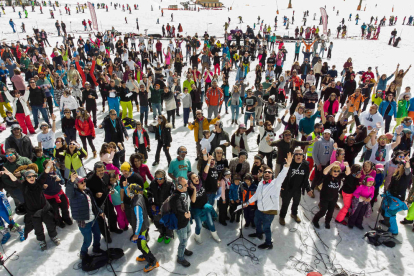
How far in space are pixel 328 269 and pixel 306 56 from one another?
1466cm

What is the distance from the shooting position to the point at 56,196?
555 cm

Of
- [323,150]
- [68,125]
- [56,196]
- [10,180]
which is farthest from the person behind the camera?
[68,125]

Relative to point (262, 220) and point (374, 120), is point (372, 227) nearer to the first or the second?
point (262, 220)

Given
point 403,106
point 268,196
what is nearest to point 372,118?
point 403,106

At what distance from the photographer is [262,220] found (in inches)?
213

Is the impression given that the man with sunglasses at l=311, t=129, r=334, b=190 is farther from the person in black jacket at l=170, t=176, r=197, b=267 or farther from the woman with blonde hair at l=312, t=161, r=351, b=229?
the person in black jacket at l=170, t=176, r=197, b=267

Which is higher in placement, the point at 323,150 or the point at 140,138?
the point at 323,150

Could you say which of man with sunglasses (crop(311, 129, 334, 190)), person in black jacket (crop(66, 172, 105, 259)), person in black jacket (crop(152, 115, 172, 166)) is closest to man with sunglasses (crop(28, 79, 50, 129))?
person in black jacket (crop(152, 115, 172, 166))

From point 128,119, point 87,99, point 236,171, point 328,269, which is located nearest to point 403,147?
point 328,269

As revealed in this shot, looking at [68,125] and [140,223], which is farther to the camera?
[68,125]

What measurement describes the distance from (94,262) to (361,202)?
218 inches

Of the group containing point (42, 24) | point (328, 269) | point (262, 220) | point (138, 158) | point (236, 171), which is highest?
point (42, 24)

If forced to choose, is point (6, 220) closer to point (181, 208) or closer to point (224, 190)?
point (181, 208)

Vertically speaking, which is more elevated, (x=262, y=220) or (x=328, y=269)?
(x=262, y=220)
